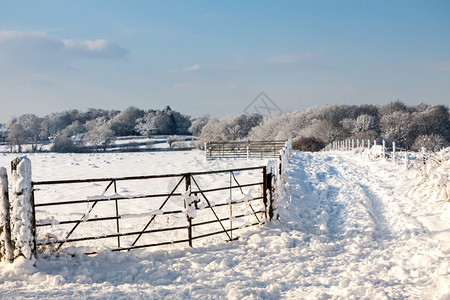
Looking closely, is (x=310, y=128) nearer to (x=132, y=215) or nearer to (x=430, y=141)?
(x=430, y=141)

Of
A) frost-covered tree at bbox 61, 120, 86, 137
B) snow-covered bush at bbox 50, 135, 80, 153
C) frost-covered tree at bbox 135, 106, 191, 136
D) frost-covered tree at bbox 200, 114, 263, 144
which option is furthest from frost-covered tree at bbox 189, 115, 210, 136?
snow-covered bush at bbox 50, 135, 80, 153

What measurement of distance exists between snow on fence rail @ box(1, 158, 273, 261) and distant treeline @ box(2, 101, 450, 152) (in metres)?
46.2

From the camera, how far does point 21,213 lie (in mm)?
5426

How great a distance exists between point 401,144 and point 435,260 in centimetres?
6484

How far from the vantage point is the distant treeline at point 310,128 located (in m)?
60.8

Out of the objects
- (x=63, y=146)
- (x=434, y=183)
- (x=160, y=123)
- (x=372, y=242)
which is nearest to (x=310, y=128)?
(x=63, y=146)

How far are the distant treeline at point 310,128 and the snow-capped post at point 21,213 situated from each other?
2046 inches

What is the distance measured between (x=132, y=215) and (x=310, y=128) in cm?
6102

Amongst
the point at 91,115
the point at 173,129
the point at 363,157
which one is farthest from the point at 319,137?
the point at 91,115

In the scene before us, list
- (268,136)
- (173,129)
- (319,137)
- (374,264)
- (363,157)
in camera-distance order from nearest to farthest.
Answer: (374,264) < (363,157) < (319,137) < (268,136) < (173,129)

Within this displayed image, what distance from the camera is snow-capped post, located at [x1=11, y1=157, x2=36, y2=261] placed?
5.39m

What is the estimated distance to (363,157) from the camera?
22531 millimetres

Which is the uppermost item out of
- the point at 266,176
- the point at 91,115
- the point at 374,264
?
the point at 91,115

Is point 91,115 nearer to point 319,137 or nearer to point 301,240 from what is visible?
point 319,137
